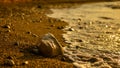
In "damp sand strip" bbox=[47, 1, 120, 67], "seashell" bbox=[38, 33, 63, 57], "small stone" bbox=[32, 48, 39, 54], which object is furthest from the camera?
"damp sand strip" bbox=[47, 1, 120, 67]

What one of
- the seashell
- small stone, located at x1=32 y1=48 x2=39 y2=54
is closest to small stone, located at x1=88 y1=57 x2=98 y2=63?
the seashell

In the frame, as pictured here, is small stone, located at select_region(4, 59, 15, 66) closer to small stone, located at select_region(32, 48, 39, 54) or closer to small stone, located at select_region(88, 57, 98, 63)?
small stone, located at select_region(32, 48, 39, 54)

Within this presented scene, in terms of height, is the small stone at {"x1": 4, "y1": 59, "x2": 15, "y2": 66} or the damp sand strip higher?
the small stone at {"x1": 4, "y1": 59, "x2": 15, "y2": 66}

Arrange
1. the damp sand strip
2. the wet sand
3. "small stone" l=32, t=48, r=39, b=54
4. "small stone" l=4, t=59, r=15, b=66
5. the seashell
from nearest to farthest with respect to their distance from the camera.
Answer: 1. "small stone" l=4, t=59, r=15, b=66
2. the wet sand
3. the seashell
4. "small stone" l=32, t=48, r=39, b=54
5. the damp sand strip

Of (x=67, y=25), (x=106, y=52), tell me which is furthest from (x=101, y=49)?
(x=67, y=25)

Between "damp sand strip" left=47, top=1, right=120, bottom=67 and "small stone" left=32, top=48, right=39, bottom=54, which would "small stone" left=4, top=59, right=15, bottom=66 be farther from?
"damp sand strip" left=47, top=1, right=120, bottom=67

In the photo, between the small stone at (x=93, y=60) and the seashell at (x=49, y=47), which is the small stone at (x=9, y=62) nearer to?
the seashell at (x=49, y=47)

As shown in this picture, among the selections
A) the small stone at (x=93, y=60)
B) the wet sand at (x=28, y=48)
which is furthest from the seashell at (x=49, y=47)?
the small stone at (x=93, y=60)

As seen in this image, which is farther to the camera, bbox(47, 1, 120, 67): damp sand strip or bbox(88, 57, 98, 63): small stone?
bbox(47, 1, 120, 67): damp sand strip

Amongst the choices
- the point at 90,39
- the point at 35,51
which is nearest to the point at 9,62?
the point at 35,51

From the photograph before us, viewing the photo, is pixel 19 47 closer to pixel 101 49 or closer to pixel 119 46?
pixel 101 49

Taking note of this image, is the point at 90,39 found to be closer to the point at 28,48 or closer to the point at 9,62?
the point at 28,48
